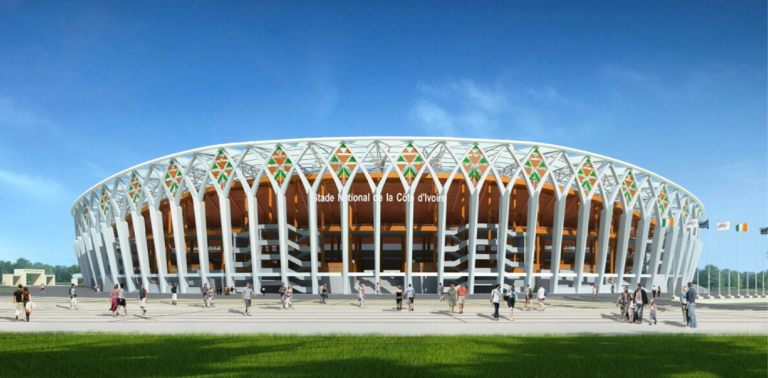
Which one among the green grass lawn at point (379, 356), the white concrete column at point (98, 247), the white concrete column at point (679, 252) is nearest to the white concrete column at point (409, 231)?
the green grass lawn at point (379, 356)

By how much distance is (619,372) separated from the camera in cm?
1327

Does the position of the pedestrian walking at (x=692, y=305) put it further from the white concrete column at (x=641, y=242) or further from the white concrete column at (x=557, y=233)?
the white concrete column at (x=641, y=242)

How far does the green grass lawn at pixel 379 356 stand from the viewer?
43.7 feet

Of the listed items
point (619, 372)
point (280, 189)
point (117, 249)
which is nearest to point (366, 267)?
point (280, 189)

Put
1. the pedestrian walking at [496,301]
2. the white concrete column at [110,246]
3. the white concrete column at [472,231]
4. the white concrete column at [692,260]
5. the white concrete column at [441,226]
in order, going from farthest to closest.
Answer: the white concrete column at [692,260] → the white concrete column at [110,246] → the white concrete column at [472,231] → the white concrete column at [441,226] → the pedestrian walking at [496,301]

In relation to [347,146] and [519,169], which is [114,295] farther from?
[519,169]

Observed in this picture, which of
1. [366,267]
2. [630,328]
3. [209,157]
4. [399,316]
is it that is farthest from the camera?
[366,267]

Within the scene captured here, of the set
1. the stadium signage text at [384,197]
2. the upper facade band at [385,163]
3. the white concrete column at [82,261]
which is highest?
the upper facade band at [385,163]

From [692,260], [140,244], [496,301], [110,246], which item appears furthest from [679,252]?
[110,246]

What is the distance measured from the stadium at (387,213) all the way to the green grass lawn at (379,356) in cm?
3506

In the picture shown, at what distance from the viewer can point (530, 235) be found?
56.0m

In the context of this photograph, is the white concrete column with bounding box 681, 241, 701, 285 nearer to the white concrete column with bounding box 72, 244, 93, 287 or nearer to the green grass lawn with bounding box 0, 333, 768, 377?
the green grass lawn with bounding box 0, 333, 768, 377

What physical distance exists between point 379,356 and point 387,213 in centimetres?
4837

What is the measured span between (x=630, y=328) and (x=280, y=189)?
37251 millimetres
